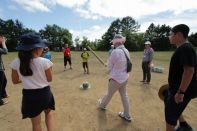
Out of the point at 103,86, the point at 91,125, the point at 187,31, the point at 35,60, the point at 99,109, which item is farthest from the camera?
the point at 103,86

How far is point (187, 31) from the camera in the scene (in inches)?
149

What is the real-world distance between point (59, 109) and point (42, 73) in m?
3.26

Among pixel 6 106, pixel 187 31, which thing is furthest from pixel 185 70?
pixel 6 106

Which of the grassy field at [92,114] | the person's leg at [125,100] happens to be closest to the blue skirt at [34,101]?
the grassy field at [92,114]

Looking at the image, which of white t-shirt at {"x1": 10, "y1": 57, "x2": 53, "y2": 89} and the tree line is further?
the tree line

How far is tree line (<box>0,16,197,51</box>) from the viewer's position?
68.3 metres

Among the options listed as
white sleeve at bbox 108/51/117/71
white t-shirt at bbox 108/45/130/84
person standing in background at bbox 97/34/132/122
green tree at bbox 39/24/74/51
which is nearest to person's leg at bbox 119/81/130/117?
person standing in background at bbox 97/34/132/122

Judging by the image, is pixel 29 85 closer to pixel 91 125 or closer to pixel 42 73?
pixel 42 73

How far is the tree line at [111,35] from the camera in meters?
68.3

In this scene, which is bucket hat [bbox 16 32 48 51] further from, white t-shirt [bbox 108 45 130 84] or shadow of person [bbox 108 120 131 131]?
shadow of person [bbox 108 120 131 131]

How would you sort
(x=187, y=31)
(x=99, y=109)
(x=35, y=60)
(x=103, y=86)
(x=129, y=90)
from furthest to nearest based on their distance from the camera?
(x=103, y=86), (x=129, y=90), (x=99, y=109), (x=187, y=31), (x=35, y=60)

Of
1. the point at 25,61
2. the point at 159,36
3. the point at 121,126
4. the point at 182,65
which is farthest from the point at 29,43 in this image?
the point at 159,36

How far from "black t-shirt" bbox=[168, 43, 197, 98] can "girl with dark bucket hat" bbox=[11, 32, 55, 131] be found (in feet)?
6.44

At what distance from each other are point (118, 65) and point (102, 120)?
1420 millimetres
